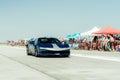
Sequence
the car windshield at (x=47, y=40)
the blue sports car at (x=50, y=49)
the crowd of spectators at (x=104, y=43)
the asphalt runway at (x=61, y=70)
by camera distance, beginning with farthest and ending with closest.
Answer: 1. the crowd of spectators at (x=104, y=43)
2. the car windshield at (x=47, y=40)
3. the blue sports car at (x=50, y=49)
4. the asphalt runway at (x=61, y=70)

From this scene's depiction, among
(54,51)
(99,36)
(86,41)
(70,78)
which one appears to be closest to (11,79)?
(70,78)

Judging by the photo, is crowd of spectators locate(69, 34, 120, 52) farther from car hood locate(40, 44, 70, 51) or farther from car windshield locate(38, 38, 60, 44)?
car hood locate(40, 44, 70, 51)

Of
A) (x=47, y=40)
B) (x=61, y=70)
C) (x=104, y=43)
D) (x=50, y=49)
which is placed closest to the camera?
A: (x=61, y=70)

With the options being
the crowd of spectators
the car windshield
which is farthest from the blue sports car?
the crowd of spectators

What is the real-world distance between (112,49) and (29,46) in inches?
343

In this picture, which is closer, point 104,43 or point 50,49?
point 50,49

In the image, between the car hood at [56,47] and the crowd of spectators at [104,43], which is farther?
the crowd of spectators at [104,43]

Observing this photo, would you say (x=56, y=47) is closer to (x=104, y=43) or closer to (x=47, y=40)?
(x=47, y=40)

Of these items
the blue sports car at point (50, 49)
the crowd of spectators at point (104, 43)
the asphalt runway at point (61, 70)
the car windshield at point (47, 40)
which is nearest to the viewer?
the asphalt runway at point (61, 70)

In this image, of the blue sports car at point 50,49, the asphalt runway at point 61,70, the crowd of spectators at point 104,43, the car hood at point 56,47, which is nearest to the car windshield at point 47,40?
the blue sports car at point 50,49

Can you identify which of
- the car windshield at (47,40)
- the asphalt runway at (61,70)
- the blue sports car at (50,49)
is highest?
the car windshield at (47,40)

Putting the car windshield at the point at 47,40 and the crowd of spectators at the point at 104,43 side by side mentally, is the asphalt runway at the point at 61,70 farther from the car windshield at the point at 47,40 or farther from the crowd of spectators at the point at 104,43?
the crowd of spectators at the point at 104,43

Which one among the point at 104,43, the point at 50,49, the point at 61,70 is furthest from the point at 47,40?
the point at 61,70

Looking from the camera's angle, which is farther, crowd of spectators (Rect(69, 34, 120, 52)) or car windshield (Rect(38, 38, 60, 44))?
crowd of spectators (Rect(69, 34, 120, 52))
